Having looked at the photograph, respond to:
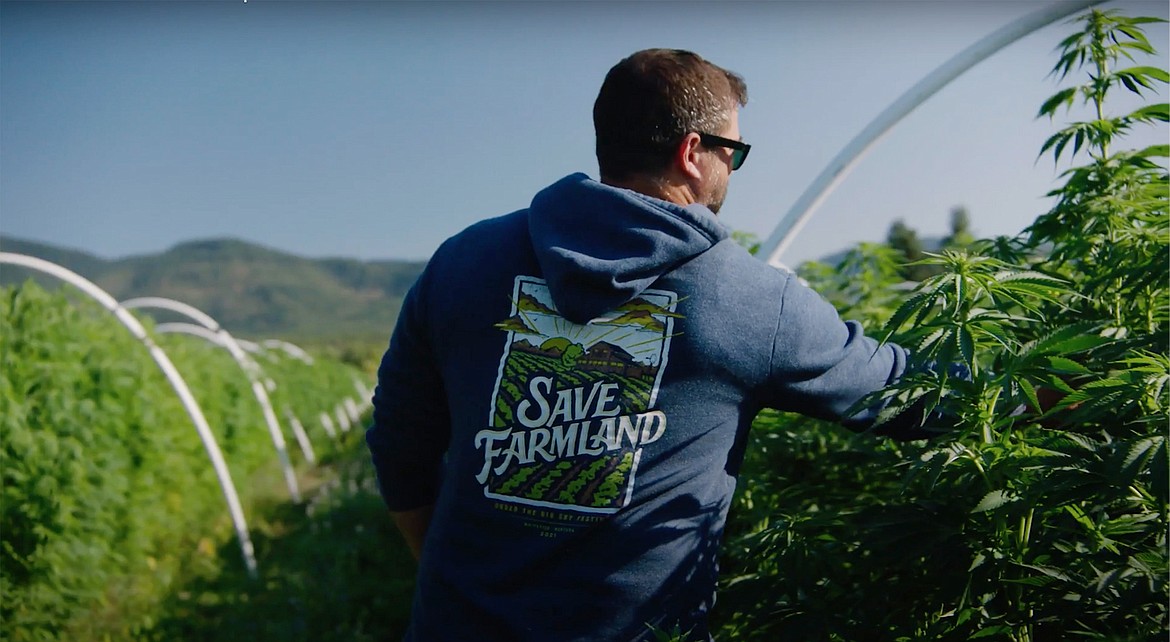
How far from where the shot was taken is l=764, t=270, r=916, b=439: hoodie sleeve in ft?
5.95

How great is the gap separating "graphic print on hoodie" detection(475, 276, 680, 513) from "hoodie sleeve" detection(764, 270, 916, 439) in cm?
→ 22

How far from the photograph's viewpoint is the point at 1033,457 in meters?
1.64

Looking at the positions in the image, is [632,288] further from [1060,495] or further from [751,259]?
[1060,495]

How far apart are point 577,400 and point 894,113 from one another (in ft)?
6.49

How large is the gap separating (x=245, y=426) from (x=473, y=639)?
8.88 meters

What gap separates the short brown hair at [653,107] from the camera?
6.08ft

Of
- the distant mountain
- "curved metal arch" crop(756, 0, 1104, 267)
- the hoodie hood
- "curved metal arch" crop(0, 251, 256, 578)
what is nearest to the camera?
the hoodie hood

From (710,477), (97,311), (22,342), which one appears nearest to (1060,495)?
(710,477)

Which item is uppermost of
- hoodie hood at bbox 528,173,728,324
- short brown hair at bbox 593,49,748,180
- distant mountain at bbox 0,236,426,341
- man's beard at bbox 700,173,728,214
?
short brown hair at bbox 593,49,748,180

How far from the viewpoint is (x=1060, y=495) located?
158cm

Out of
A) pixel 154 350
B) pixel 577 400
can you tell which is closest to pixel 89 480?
pixel 154 350

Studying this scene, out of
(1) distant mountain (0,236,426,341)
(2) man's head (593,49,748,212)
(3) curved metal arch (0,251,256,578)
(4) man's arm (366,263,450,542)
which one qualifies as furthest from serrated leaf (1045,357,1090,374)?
(1) distant mountain (0,236,426,341)

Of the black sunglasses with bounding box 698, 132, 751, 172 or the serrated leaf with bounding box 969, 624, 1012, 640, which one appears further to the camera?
the black sunglasses with bounding box 698, 132, 751, 172

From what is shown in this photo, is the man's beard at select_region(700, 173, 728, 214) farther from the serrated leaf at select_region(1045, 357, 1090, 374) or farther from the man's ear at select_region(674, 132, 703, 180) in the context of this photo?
the serrated leaf at select_region(1045, 357, 1090, 374)
